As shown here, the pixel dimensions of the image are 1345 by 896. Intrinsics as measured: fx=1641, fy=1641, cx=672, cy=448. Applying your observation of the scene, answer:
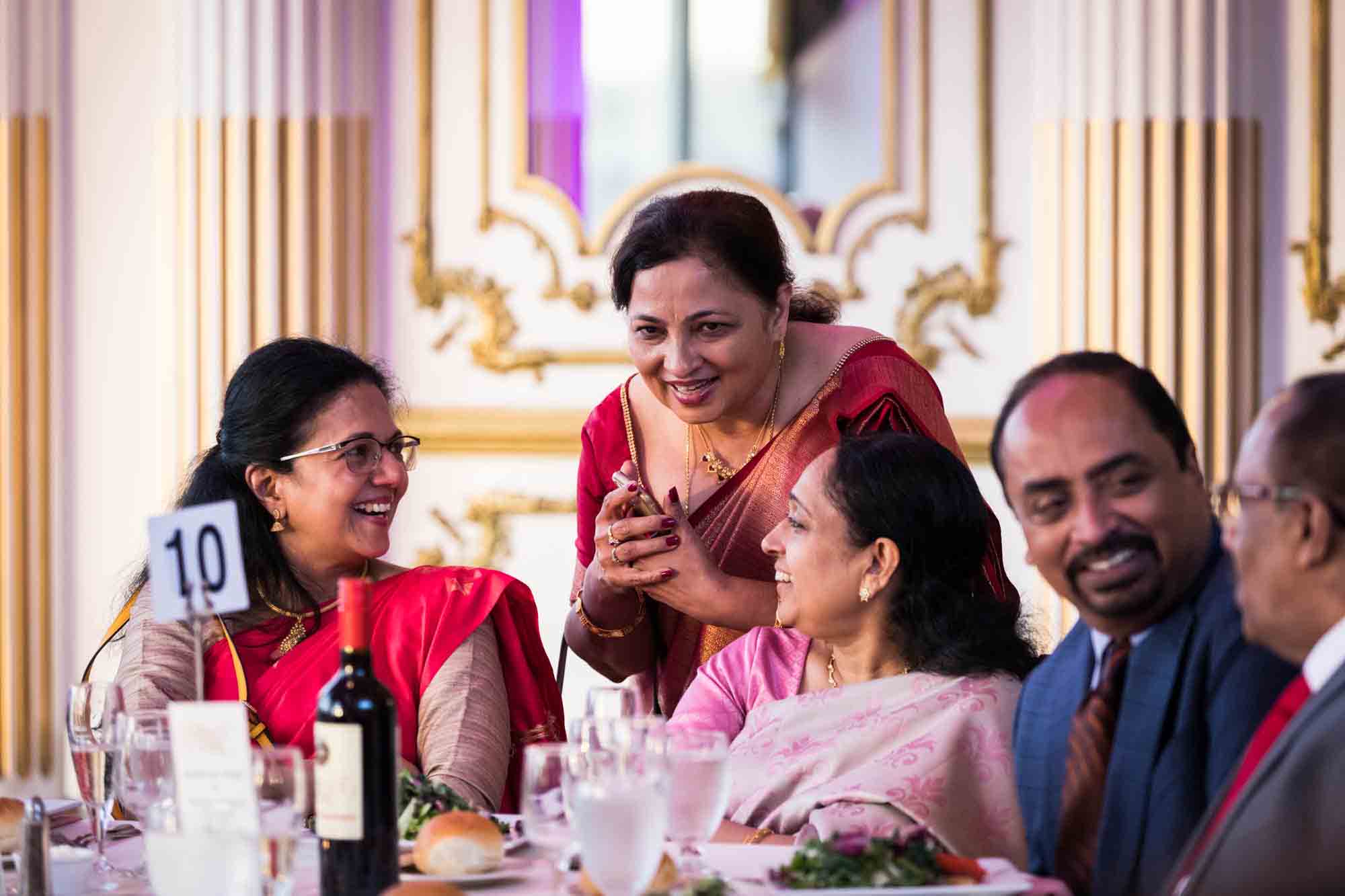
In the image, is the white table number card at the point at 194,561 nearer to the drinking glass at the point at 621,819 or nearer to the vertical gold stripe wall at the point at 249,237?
the drinking glass at the point at 621,819

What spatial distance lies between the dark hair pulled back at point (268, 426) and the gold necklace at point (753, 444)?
553 millimetres

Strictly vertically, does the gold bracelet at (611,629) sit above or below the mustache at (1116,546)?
below

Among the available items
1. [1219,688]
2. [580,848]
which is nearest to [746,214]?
[1219,688]

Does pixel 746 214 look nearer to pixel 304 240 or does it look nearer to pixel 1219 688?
pixel 1219 688

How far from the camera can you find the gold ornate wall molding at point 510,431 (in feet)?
15.3

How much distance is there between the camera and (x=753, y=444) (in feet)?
9.15

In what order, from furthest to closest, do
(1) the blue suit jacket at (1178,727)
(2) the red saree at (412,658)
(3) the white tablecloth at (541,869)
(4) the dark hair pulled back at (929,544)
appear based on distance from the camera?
(2) the red saree at (412,658) → (4) the dark hair pulled back at (929,544) → (1) the blue suit jacket at (1178,727) → (3) the white tablecloth at (541,869)

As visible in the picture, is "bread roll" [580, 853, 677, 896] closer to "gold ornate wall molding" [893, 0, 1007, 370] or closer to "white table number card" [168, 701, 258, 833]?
"white table number card" [168, 701, 258, 833]

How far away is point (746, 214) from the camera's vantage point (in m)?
2.65

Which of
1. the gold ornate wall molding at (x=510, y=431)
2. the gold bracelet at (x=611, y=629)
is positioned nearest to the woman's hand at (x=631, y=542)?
the gold bracelet at (x=611, y=629)

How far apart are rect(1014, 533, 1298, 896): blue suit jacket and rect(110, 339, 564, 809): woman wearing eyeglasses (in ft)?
3.16

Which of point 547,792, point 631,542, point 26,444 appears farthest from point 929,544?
point 26,444

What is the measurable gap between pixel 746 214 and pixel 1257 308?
242 centimetres

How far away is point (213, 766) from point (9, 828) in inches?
17.1
